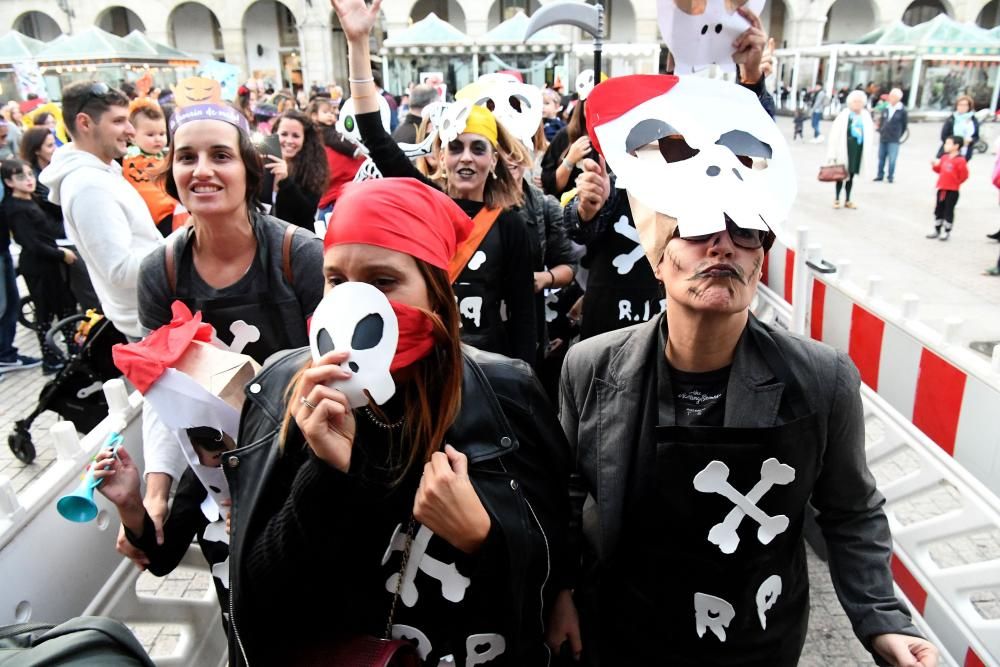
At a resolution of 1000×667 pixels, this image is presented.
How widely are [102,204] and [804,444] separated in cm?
293

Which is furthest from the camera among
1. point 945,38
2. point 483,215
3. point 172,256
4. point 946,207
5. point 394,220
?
point 945,38

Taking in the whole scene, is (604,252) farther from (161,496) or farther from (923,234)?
(923,234)

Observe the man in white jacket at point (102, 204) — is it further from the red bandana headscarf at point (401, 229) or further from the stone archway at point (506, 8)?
the stone archway at point (506, 8)

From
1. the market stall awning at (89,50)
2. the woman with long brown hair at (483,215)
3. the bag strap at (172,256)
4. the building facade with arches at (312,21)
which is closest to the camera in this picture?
the bag strap at (172,256)

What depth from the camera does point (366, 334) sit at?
1283mm

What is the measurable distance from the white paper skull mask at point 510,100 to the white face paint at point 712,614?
2826 mm

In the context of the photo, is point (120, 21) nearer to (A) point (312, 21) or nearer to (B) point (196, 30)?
(B) point (196, 30)

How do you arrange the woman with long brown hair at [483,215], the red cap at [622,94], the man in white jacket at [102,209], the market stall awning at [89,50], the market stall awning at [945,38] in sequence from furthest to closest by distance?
the market stall awning at [945,38] → the market stall awning at [89,50] → the man in white jacket at [102,209] → the woman with long brown hair at [483,215] → the red cap at [622,94]

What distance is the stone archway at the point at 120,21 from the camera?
38.0 meters

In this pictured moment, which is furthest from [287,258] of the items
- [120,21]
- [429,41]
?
[120,21]

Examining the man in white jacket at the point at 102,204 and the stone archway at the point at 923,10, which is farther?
the stone archway at the point at 923,10

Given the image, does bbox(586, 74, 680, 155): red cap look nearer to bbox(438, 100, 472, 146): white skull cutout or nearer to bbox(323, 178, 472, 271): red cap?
bbox(323, 178, 472, 271): red cap

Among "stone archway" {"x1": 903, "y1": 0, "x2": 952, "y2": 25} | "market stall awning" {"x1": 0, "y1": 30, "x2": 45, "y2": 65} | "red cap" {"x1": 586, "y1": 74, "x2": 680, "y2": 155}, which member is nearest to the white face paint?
"red cap" {"x1": 586, "y1": 74, "x2": 680, "y2": 155}

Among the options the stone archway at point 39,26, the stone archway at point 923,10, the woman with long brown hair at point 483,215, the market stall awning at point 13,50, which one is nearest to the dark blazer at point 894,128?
the woman with long brown hair at point 483,215
